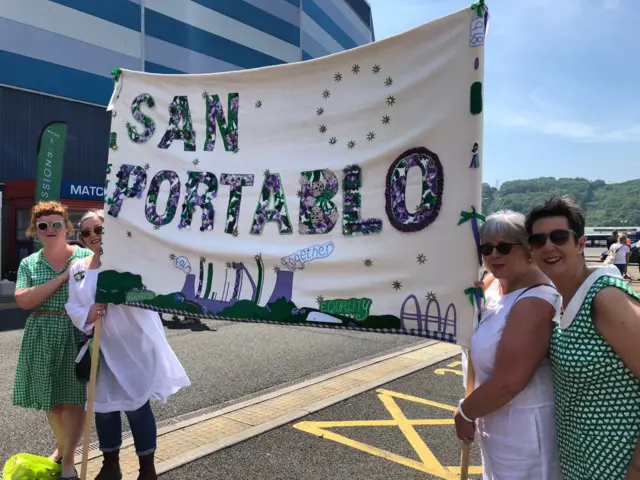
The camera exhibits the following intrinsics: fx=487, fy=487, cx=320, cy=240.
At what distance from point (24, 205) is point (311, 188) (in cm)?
1540

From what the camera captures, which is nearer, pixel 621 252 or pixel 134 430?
pixel 134 430

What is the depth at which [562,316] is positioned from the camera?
1.82 m

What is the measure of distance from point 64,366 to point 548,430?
294 centimetres

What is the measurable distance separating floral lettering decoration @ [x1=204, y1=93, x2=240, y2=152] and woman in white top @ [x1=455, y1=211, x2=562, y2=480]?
154 cm

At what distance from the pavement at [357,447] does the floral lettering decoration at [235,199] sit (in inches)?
74.0

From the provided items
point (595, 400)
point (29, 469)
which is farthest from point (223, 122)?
point (29, 469)

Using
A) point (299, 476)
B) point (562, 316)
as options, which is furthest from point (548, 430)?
point (299, 476)

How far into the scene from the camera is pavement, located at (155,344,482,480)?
356cm

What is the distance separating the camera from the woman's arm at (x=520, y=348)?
184 centimetres

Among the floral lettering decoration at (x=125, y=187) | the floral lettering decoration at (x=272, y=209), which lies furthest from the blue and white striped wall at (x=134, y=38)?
the floral lettering decoration at (x=272, y=209)

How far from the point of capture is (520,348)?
1.83 m

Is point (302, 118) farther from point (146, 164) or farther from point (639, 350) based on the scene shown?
point (639, 350)

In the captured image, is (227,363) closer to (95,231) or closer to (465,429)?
(95,231)

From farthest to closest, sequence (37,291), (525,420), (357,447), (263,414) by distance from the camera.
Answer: (263,414) → (357,447) → (37,291) → (525,420)
